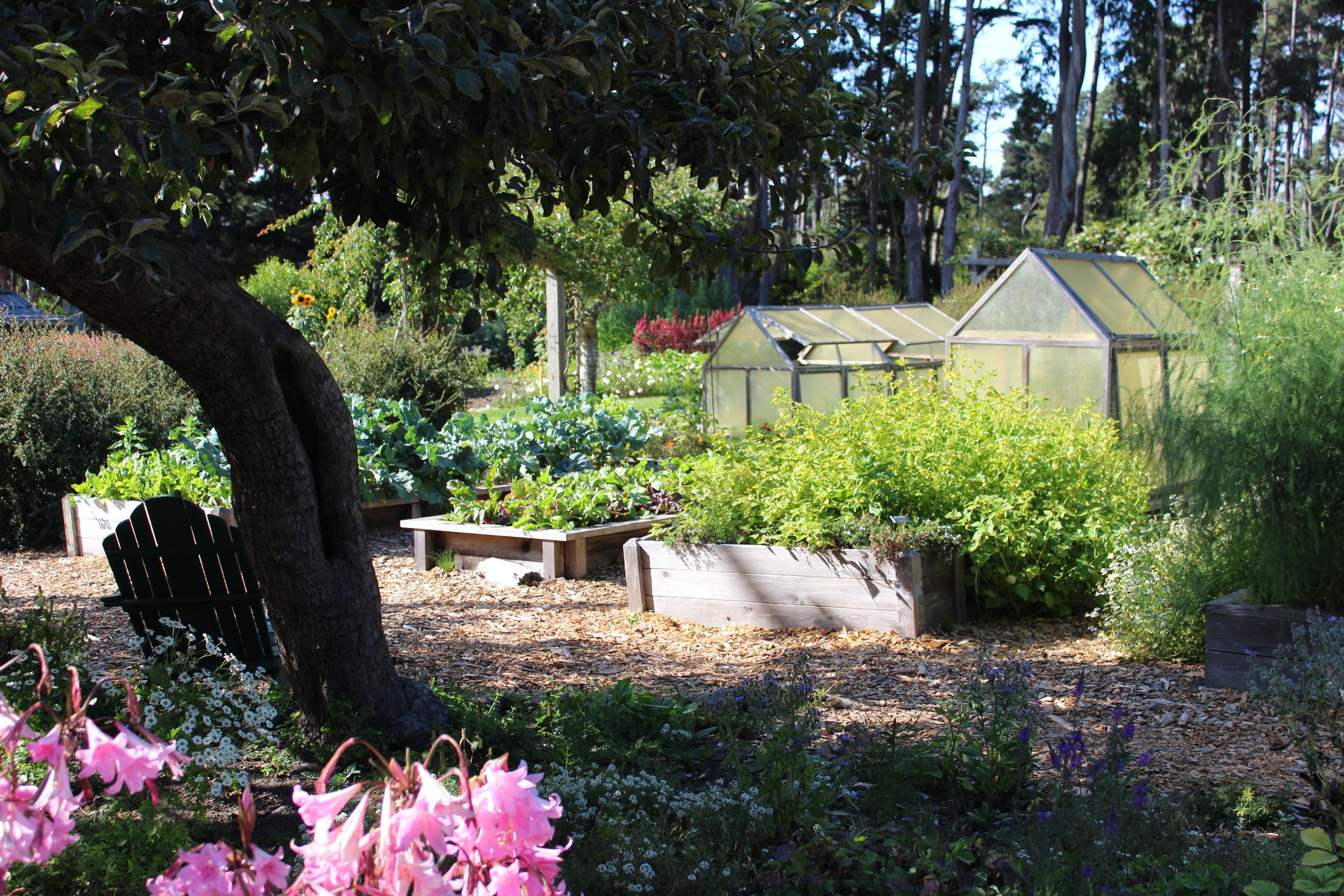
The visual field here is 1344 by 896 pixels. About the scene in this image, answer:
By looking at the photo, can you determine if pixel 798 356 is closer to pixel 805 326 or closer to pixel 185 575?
pixel 805 326

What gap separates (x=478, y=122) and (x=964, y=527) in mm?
3326

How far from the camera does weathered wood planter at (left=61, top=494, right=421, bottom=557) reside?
7.34 meters

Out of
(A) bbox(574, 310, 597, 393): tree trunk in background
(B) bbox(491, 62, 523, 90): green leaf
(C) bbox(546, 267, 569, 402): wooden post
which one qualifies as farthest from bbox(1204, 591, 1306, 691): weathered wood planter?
(A) bbox(574, 310, 597, 393): tree trunk in background

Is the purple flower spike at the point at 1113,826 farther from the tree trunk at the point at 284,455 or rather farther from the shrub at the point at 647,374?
the shrub at the point at 647,374

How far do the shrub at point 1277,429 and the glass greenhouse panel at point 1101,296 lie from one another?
325cm

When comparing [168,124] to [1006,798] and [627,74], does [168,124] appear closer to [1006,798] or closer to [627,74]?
[627,74]

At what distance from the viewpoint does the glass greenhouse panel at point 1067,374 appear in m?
7.38

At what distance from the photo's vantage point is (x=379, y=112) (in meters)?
2.20

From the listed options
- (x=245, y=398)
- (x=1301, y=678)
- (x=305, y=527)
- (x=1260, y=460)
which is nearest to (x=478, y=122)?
(x=245, y=398)

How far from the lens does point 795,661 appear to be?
3998mm

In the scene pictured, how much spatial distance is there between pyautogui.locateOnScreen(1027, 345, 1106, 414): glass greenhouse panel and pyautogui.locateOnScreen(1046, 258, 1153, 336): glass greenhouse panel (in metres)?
0.27

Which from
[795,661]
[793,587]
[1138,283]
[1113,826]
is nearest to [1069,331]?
[1138,283]

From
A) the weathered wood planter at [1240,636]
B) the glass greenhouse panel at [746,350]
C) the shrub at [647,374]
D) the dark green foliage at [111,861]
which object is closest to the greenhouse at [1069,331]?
the glass greenhouse panel at [746,350]

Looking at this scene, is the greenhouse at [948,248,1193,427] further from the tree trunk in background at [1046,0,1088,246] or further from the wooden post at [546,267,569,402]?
the tree trunk in background at [1046,0,1088,246]
